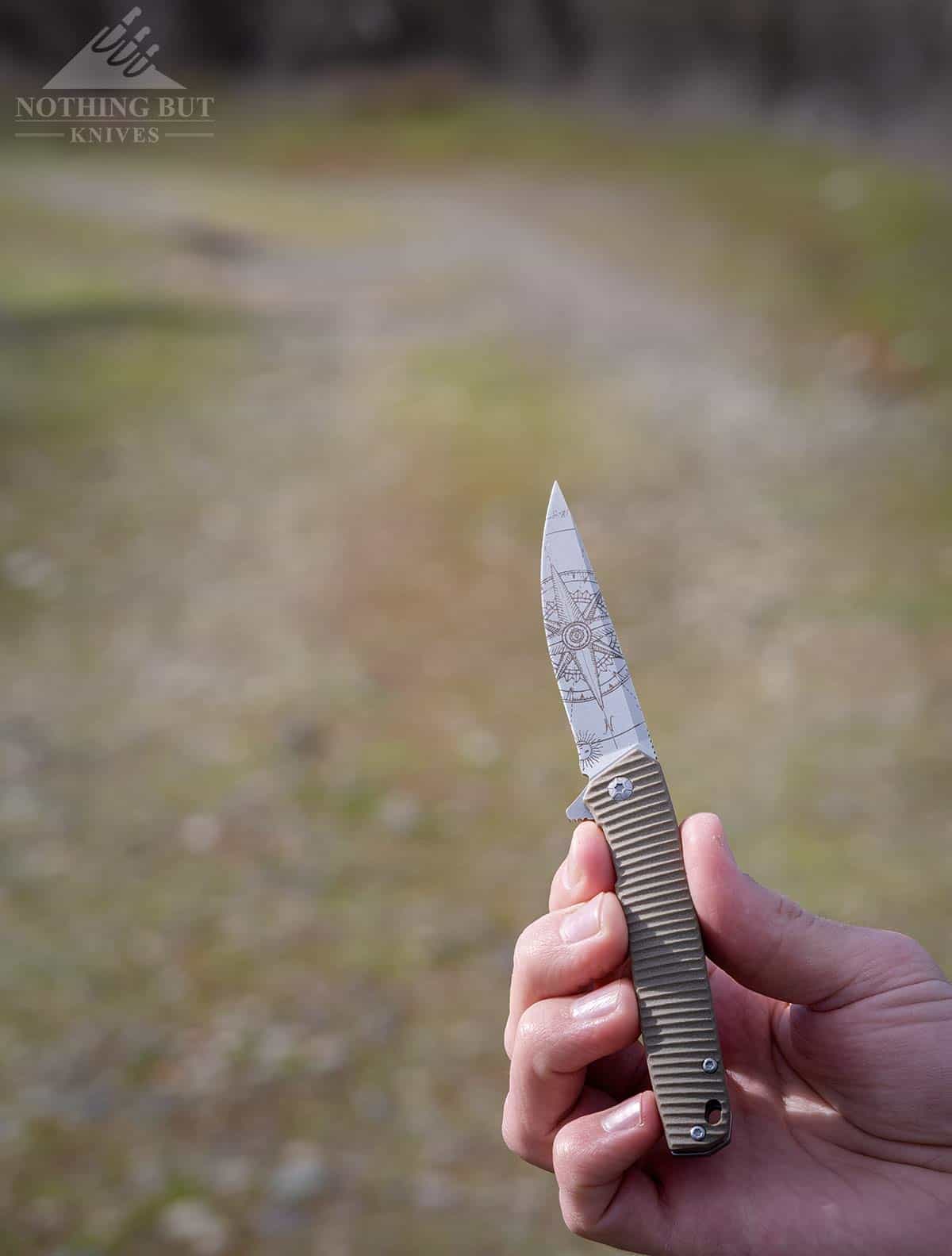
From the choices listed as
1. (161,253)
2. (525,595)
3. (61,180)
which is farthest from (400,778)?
(61,180)

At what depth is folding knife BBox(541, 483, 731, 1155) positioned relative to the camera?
106cm

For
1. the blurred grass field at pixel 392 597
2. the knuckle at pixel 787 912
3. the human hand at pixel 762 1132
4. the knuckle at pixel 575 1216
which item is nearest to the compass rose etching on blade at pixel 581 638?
the human hand at pixel 762 1132

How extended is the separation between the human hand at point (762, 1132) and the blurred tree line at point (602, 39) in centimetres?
440

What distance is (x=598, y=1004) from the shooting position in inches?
42.8

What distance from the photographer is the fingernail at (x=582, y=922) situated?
1.11 meters

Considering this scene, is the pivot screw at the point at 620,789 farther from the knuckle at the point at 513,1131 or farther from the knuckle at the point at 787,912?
the knuckle at the point at 513,1131

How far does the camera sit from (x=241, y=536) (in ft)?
11.3

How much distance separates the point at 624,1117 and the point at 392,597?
2.28 m

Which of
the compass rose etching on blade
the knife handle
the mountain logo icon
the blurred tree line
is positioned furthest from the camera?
the blurred tree line

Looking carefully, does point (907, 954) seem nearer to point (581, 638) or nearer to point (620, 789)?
point (620, 789)

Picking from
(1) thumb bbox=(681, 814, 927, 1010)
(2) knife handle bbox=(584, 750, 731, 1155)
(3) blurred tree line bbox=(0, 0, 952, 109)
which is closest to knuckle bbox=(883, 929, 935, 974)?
(1) thumb bbox=(681, 814, 927, 1010)

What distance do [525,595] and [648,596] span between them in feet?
1.17
